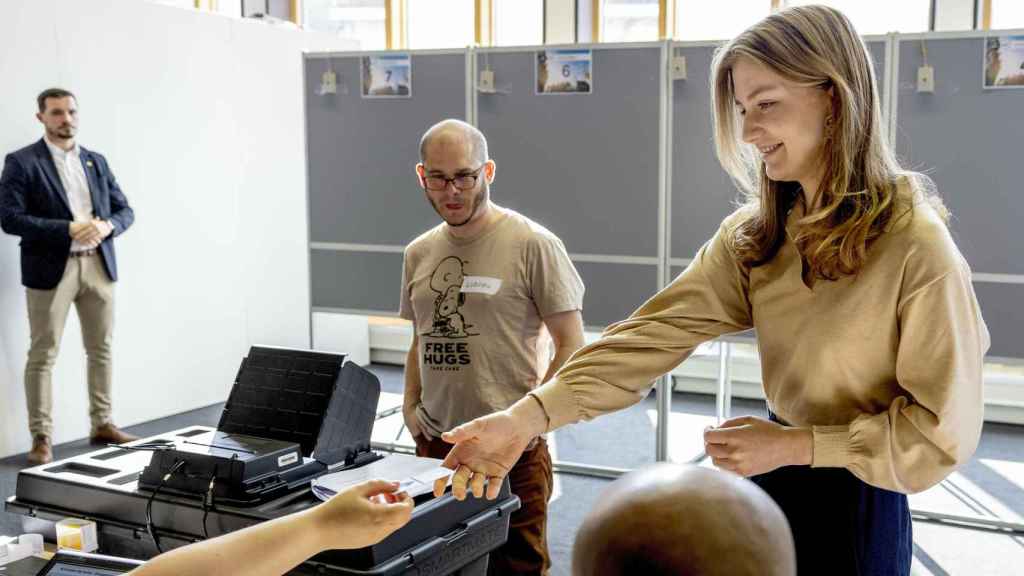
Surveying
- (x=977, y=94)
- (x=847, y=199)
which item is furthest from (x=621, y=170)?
(x=847, y=199)

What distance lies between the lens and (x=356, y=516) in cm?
115

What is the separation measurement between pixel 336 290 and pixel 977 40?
116 inches

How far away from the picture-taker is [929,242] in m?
1.16

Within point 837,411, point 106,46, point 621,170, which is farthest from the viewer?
point 106,46

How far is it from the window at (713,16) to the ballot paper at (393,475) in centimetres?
525

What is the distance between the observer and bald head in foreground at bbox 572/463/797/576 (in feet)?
1.55

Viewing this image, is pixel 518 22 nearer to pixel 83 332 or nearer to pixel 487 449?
pixel 83 332

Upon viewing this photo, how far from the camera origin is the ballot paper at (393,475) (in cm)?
165

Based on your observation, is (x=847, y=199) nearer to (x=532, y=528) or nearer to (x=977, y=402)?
(x=977, y=402)

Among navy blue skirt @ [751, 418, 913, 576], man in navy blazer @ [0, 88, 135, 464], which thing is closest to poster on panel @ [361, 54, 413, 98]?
man in navy blazer @ [0, 88, 135, 464]

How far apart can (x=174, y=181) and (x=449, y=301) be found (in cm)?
362

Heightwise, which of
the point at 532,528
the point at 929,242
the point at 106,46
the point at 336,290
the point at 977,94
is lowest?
the point at 532,528

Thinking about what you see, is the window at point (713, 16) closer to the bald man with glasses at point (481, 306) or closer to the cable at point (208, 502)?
the bald man with glasses at point (481, 306)

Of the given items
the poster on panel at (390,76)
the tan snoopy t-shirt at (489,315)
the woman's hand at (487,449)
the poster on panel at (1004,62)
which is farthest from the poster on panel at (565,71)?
the woman's hand at (487,449)
